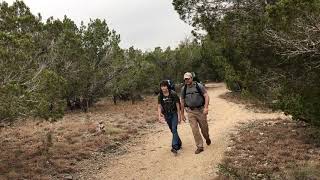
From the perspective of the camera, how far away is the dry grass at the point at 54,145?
40.3 ft

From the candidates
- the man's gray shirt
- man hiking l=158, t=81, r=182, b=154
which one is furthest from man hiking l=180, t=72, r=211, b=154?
man hiking l=158, t=81, r=182, b=154

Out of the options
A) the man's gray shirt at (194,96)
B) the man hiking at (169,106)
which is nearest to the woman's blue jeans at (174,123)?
the man hiking at (169,106)

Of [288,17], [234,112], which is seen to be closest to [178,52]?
[234,112]

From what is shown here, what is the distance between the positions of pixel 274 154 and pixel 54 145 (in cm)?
656

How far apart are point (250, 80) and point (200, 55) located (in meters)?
39.1

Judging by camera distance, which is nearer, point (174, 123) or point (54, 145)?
point (174, 123)

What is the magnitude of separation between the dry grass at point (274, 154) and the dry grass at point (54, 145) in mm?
3823

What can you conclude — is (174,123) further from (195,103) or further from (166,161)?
(166,161)

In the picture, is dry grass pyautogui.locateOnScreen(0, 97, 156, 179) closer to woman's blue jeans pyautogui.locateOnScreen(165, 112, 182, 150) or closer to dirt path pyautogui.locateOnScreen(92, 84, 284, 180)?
dirt path pyautogui.locateOnScreen(92, 84, 284, 180)

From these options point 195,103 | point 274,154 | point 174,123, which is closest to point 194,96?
point 195,103

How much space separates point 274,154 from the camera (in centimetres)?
1174

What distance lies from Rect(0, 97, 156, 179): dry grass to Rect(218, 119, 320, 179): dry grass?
3.82m

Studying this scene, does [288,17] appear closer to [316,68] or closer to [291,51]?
[291,51]

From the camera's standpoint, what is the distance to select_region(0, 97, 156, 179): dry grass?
12273 millimetres
